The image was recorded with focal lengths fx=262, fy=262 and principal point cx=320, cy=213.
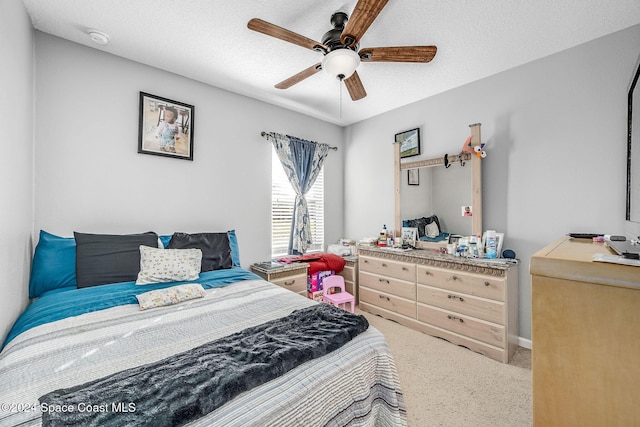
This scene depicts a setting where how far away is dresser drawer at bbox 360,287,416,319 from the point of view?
2.87m

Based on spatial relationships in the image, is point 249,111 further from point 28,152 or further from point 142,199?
point 28,152

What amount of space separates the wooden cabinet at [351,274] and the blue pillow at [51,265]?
276cm

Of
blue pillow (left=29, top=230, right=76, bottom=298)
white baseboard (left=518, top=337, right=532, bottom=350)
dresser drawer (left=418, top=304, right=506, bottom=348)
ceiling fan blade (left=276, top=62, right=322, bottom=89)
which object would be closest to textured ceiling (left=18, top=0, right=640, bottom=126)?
ceiling fan blade (left=276, top=62, right=322, bottom=89)

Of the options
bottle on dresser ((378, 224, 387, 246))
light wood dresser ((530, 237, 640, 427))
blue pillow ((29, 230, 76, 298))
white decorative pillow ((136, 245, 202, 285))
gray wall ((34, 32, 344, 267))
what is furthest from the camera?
bottle on dresser ((378, 224, 387, 246))

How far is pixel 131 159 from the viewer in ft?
8.00

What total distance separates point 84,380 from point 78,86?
2.40m

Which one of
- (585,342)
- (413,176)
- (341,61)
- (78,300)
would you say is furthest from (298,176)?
(585,342)

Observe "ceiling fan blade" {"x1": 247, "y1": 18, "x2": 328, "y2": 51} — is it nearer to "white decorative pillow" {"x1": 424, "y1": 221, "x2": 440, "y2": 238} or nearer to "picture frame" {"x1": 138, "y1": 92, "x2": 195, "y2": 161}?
"picture frame" {"x1": 138, "y1": 92, "x2": 195, "y2": 161}

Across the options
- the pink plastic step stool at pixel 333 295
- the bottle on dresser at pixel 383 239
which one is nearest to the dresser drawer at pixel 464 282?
the bottle on dresser at pixel 383 239

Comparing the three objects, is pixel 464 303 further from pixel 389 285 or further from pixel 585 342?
pixel 585 342

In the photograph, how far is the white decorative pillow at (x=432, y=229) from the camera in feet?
9.93

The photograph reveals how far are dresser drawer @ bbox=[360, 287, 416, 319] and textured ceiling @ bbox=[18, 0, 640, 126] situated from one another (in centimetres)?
239

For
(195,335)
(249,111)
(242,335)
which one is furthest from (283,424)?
(249,111)

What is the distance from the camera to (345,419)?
3.45ft
